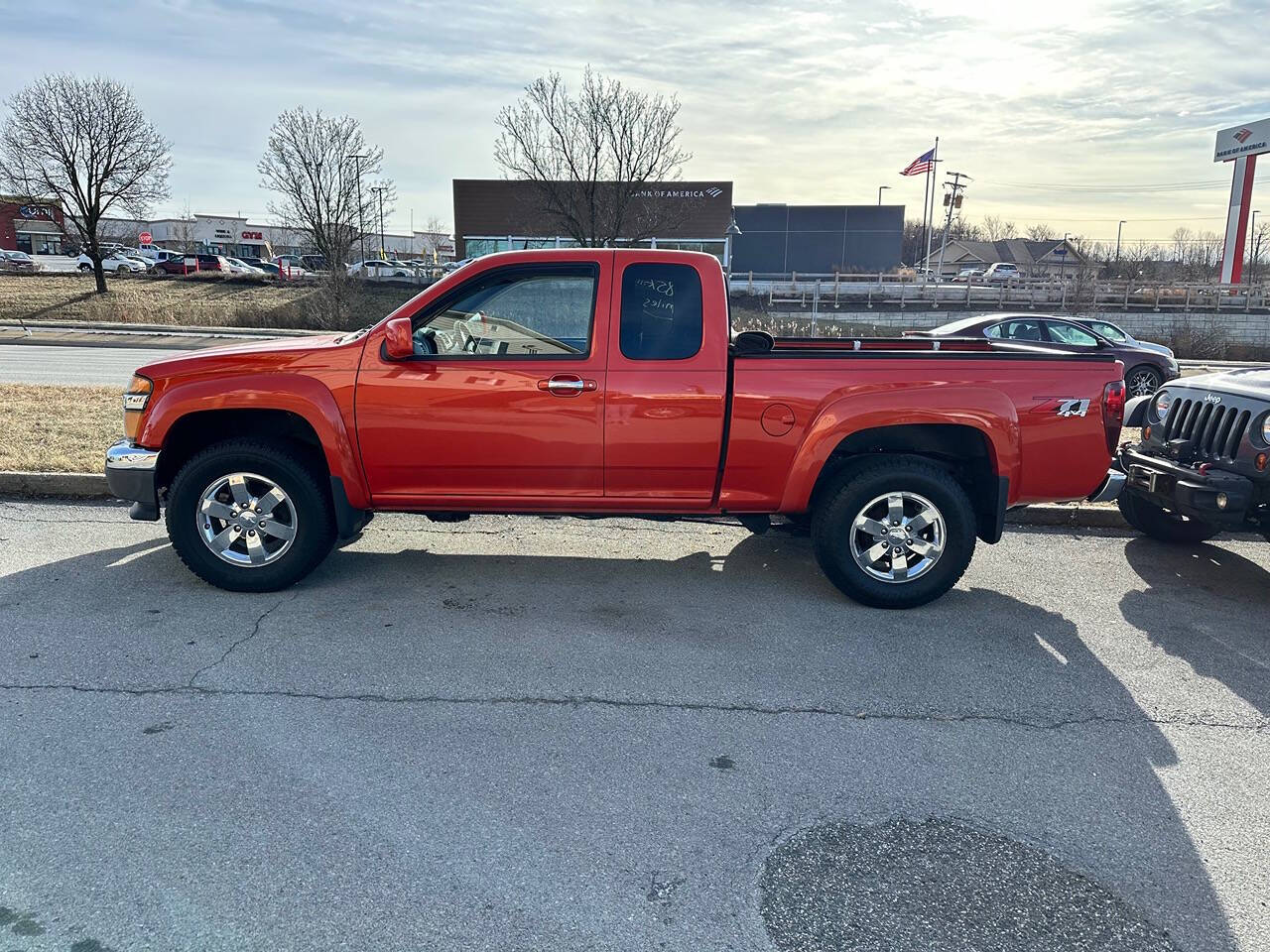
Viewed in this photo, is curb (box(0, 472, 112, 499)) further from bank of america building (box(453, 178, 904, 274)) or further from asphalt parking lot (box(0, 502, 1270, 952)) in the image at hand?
bank of america building (box(453, 178, 904, 274))

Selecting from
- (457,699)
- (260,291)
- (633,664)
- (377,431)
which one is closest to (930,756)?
(633,664)

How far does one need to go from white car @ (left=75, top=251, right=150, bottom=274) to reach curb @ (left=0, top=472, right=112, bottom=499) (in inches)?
1914

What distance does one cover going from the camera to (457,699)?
3.99 metres

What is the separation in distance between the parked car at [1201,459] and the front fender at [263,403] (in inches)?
198

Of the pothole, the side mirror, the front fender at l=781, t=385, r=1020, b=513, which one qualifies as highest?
the side mirror

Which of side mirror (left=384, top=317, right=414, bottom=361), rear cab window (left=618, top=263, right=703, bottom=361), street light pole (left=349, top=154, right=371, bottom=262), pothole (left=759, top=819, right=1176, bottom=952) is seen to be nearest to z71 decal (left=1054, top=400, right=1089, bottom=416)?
rear cab window (left=618, top=263, right=703, bottom=361)

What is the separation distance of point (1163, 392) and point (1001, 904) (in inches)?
194

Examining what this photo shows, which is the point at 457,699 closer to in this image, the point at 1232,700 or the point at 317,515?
the point at 317,515

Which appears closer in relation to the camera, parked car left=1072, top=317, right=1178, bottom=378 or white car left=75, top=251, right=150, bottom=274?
parked car left=1072, top=317, right=1178, bottom=378

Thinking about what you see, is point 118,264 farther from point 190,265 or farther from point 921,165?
point 921,165

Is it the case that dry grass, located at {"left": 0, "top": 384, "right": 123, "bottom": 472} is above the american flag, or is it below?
below

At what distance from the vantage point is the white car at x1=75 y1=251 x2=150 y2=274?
5078 cm

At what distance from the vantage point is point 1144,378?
1562 cm

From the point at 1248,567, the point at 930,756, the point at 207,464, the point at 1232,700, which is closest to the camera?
the point at 930,756
